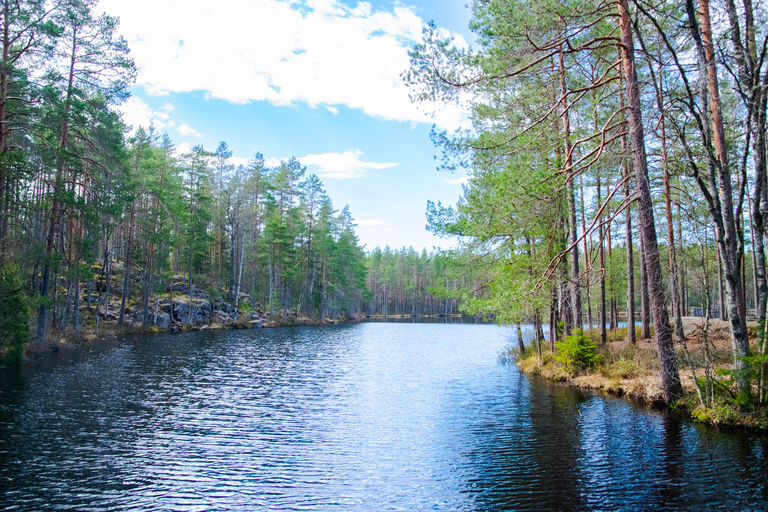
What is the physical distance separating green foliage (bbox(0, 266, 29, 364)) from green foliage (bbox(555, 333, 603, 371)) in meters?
20.6

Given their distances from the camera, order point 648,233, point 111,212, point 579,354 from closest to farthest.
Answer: point 648,233, point 579,354, point 111,212

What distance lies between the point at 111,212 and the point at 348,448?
17.2 meters

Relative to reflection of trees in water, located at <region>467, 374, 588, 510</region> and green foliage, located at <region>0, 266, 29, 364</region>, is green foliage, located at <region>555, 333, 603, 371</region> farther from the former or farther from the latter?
green foliage, located at <region>0, 266, 29, 364</region>

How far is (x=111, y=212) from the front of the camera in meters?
19.8

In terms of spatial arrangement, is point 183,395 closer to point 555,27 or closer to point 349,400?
point 349,400

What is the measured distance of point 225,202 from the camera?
49.7m

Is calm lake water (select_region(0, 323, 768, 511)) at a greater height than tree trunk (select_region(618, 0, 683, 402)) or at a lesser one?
lesser

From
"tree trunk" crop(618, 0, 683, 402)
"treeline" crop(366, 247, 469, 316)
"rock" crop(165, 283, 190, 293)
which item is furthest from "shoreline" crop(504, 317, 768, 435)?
"treeline" crop(366, 247, 469, 316)

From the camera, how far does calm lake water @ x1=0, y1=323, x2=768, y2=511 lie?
659 cm

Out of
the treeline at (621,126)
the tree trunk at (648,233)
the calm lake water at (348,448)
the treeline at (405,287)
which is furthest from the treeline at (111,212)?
the treeline at (405,287)

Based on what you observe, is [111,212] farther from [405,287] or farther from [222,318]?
[405,287]

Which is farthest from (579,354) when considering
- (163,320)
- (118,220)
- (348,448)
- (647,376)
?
(163,320)

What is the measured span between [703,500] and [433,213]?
15928 mm

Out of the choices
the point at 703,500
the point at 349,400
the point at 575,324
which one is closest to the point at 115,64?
the point at 349,400
